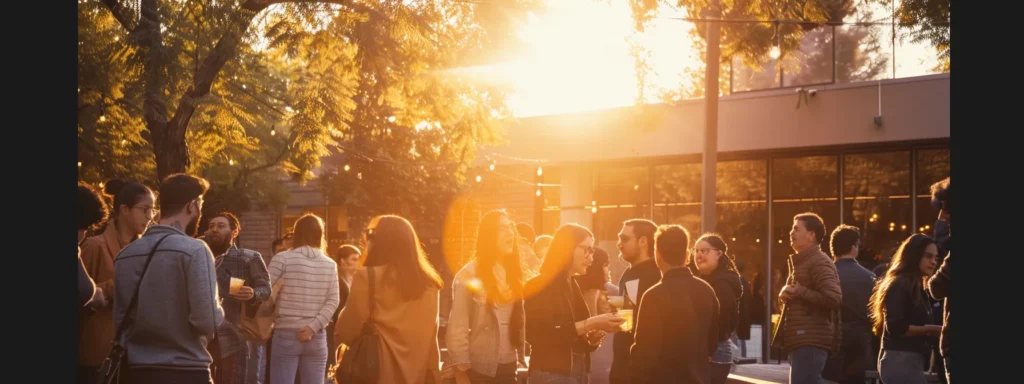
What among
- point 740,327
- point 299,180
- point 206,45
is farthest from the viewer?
point 299,180

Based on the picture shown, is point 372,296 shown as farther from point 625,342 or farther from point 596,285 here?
point 596,285

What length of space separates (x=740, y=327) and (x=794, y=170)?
11.7 meters

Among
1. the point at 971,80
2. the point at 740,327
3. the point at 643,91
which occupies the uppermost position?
the point at 643,91

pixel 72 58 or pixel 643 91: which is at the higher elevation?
pixel 643 91

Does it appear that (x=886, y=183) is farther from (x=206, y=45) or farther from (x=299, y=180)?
(x=206, y=45)

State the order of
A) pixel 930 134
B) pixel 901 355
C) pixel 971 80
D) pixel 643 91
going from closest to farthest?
pixel 971 80 < pixel 901 355 < pixel 643 91 < pixel 930 134

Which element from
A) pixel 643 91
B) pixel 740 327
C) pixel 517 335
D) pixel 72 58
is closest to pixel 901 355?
pixel 517 335

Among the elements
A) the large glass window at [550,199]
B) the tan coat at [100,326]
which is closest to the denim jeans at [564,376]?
the tan coat at [100,326]

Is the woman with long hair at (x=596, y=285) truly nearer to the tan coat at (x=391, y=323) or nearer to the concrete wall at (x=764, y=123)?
the tan coat at (x=391, y=323)

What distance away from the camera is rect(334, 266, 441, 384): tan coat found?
258 inches

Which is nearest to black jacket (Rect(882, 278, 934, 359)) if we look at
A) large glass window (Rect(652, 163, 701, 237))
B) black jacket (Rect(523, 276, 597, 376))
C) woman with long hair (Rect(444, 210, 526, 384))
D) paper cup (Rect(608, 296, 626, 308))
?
black jacket (Rect(523, 276, 597, 376))

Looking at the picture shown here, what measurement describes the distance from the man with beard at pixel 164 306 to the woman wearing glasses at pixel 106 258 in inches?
13.4

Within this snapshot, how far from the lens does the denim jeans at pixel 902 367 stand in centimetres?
754

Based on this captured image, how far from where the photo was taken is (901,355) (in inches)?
299
